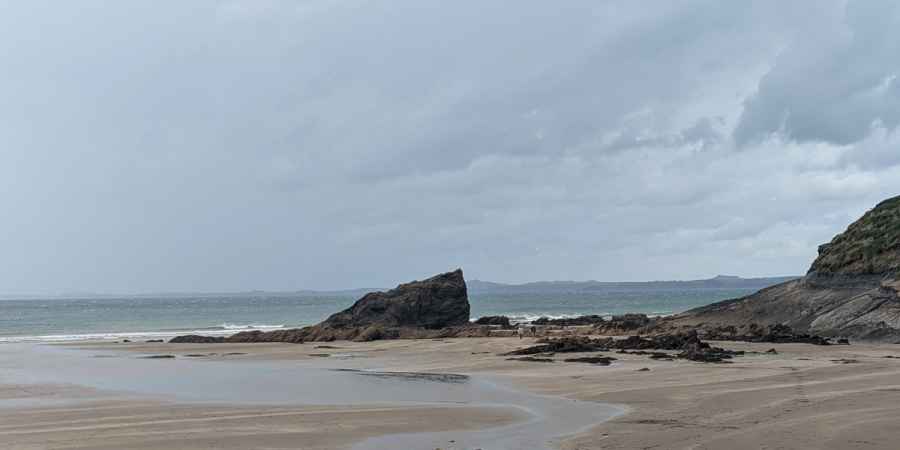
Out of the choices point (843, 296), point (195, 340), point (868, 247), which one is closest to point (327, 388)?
point (195, 340)

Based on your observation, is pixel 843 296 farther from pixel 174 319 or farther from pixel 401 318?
pixel 174 319

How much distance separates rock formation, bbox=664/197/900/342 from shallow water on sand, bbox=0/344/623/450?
20875 mm

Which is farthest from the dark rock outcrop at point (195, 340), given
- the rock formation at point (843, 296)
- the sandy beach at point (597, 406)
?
the rock formation at point (843, 296)

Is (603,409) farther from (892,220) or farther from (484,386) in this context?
(892,220)

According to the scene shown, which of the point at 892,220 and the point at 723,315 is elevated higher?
the point at 892,220

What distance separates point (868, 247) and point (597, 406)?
30848 millimetres

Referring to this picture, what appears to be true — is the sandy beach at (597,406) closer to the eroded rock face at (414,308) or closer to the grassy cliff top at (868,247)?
the grassy cliff top at (868,247)

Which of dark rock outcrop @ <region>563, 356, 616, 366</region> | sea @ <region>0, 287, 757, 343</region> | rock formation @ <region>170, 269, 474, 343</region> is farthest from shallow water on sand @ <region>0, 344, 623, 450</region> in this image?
sea @ <region>0, 287, 757, 343</region>

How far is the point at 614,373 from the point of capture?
2334 cm

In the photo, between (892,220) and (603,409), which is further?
(892,220)

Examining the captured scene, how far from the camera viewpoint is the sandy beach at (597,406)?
41.7 ft

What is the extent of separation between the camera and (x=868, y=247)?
135 feet

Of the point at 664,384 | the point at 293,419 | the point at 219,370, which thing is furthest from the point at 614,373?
the point at 219,370

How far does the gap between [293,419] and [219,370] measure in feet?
45.2
